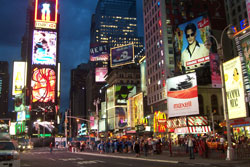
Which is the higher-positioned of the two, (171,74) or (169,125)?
(171,74)

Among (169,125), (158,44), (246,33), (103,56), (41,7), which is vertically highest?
(41,7)

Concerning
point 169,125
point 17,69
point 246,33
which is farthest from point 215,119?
point 17,69

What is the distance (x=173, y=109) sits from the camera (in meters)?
63.2

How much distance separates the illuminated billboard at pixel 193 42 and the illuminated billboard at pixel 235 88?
14543 mm

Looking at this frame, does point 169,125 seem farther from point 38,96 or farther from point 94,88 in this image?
point 94,88

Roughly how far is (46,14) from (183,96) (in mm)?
106588

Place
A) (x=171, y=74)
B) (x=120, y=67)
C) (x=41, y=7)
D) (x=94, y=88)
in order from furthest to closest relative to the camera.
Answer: (x=94, y=88)
(x=41, y=7)
(x=120, y=67)
(x=171, y=74)

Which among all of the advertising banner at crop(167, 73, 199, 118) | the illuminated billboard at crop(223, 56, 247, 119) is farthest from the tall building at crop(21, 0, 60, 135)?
the illuminated billboard at crop(223, 56, 247, 119)

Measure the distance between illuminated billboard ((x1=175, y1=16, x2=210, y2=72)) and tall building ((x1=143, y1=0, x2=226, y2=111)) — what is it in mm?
9043

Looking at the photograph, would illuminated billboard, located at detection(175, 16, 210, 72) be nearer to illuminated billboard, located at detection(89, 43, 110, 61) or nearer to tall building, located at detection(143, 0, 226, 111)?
tall building, located at detection(143, 0, 226, 111)

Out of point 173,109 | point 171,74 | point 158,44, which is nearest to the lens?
point 173,109

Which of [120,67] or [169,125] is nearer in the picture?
[169,125]

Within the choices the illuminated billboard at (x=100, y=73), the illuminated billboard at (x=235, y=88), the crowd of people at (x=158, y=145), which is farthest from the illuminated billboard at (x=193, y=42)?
the illuminated billboard at (x=100, y=73)

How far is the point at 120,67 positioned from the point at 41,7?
52875 millimetres
